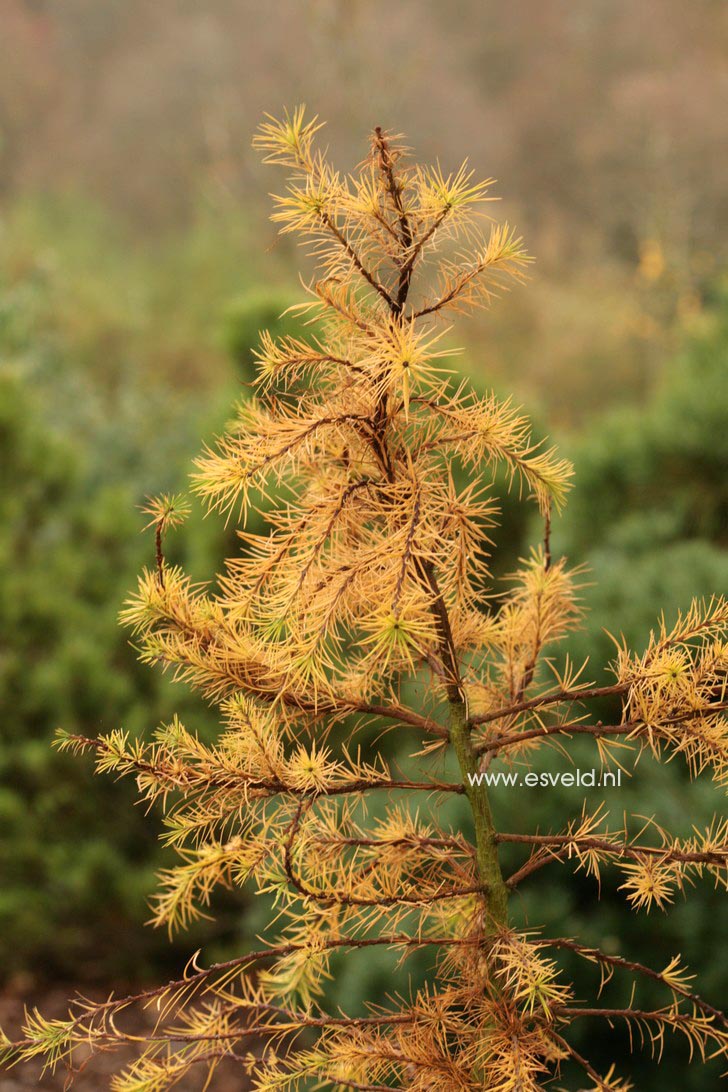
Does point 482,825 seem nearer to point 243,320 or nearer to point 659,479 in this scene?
point 659,479

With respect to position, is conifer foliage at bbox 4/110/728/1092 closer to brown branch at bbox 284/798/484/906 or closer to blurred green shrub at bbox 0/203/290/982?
brown branch at bbox 284/798/484/906

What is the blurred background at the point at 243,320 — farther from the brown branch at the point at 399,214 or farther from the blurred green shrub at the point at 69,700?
the brown branch at the point at 399,214

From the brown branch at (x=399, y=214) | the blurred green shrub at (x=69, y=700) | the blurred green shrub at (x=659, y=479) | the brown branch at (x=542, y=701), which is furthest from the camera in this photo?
the blurred green shrub at (x=659, y=479)

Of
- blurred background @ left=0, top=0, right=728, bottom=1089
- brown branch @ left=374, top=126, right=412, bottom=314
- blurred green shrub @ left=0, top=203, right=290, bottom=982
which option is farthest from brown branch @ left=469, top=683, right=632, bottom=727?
blurred green shrub @ left=0, top=203, right=290, bottom=982

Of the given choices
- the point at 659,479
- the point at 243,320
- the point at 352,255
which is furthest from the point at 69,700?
the point at 352,255

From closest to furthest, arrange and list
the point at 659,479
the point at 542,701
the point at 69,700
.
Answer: the point at 542,701 → the point at 69,700 → the point at 659,479

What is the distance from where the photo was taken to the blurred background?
10.8ft

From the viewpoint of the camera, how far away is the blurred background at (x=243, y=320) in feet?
10.8

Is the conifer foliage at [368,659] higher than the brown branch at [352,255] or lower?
lower

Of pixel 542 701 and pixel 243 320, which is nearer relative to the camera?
pixel 542 701

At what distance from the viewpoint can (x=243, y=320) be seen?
3.73 meters

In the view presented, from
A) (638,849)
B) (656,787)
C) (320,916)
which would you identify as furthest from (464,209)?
Answer: (656,787)

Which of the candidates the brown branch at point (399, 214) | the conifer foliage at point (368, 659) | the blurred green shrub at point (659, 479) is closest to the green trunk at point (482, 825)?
the conifer foliage at point (368, 659)

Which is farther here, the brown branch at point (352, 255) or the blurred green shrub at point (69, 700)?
the blurred green shrub at point (69, 700)
